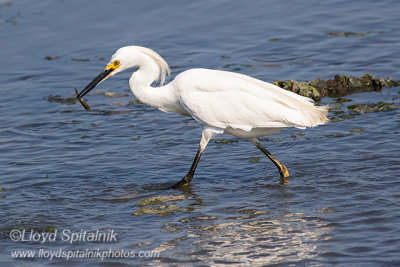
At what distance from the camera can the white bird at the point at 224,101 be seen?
843 centimetres

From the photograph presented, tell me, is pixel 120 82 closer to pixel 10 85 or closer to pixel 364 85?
pixel 10 85

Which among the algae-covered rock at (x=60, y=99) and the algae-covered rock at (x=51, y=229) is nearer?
the algae-covered rock at (x=51, y=229)

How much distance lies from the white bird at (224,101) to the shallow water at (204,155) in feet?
2.41

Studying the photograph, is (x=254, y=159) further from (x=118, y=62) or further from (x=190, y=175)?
(x=118, y=62)

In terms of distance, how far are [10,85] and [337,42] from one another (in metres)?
6.80

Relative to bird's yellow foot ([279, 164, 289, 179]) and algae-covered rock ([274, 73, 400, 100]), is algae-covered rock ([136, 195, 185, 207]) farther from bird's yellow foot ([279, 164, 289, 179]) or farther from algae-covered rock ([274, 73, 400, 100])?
algae-covered rock ([274, 73, 400, 100])

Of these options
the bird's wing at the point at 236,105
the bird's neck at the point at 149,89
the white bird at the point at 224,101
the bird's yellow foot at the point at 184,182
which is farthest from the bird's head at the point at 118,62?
the bird's yellow foot at the point at 184,182

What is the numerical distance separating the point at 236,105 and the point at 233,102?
0.18ft

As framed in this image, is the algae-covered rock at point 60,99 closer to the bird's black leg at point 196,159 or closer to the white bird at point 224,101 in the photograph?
the white bird at point 224,101

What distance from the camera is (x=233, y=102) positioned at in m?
8.48

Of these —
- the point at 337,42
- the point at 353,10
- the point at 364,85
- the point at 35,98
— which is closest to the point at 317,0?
the point at 353,10

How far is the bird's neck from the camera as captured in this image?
869cm

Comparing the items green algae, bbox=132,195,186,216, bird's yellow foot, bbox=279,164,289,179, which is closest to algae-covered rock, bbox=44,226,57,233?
green algae, bbox=132,195,186,216

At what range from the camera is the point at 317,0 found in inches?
679
